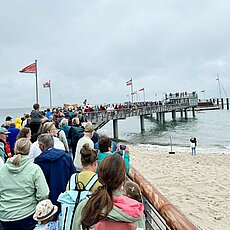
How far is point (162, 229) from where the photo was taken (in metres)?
2.19

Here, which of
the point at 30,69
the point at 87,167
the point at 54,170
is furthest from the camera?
the point at 30,69

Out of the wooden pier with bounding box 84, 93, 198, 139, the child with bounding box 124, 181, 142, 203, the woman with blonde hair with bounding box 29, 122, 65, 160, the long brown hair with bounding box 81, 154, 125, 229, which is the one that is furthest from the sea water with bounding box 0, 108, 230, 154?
the long brown hair with bounding box 81, 154, 125, 229

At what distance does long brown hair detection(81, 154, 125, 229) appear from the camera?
5.66ft

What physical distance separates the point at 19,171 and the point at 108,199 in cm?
150

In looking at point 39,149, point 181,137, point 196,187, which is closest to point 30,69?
point 196,187

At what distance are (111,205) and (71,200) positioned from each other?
571 mm

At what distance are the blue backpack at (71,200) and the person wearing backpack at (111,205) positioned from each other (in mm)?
349

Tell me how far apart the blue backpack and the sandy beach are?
16.0 feet

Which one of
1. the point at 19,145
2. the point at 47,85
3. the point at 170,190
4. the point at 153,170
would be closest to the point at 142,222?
the point at 19,145

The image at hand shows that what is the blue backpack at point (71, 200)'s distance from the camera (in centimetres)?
212

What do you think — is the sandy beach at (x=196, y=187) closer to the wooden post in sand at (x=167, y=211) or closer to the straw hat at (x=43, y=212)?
the wooden post in sand at (x=167, y=211)

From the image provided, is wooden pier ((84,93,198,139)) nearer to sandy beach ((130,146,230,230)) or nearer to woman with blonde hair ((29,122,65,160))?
sandy beach ((130,146,230,230))

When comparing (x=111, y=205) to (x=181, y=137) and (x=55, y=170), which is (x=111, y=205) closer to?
(x=55, y=170)

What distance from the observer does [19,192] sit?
2809mm
